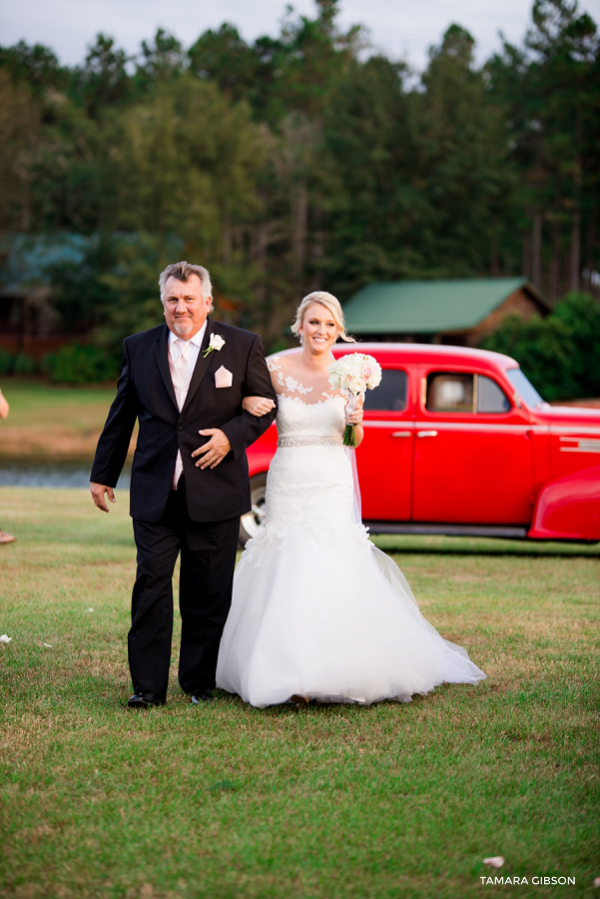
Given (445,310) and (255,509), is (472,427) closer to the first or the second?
(255,509)

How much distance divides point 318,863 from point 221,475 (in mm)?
2160

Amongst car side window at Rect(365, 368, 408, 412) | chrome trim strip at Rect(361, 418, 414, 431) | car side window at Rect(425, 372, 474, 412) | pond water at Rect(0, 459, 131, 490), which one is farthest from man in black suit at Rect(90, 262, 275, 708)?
pond water at Rect(0, 459, 131, 490)

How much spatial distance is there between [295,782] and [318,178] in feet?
169

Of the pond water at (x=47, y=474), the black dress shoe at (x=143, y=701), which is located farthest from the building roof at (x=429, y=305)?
the black dress shoe at (x=143, y=701)

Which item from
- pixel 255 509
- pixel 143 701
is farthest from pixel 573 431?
pixel 143 701

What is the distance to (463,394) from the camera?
955cm

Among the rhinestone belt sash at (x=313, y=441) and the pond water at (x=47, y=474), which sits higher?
the rhinestone belt sash at (x=313, y=441)

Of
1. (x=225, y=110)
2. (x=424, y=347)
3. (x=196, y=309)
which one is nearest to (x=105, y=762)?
(x=196, y=309)

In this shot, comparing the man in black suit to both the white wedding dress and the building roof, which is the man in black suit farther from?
the building roof

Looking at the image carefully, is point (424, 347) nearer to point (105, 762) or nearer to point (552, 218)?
point (105, 762)

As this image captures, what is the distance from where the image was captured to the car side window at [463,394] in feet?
31.2

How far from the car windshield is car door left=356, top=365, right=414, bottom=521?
1.09m

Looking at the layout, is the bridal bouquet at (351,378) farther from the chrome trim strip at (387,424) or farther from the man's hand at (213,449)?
the chrome trim strip at (387,424)

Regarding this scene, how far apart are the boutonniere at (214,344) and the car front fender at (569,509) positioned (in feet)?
17.6
